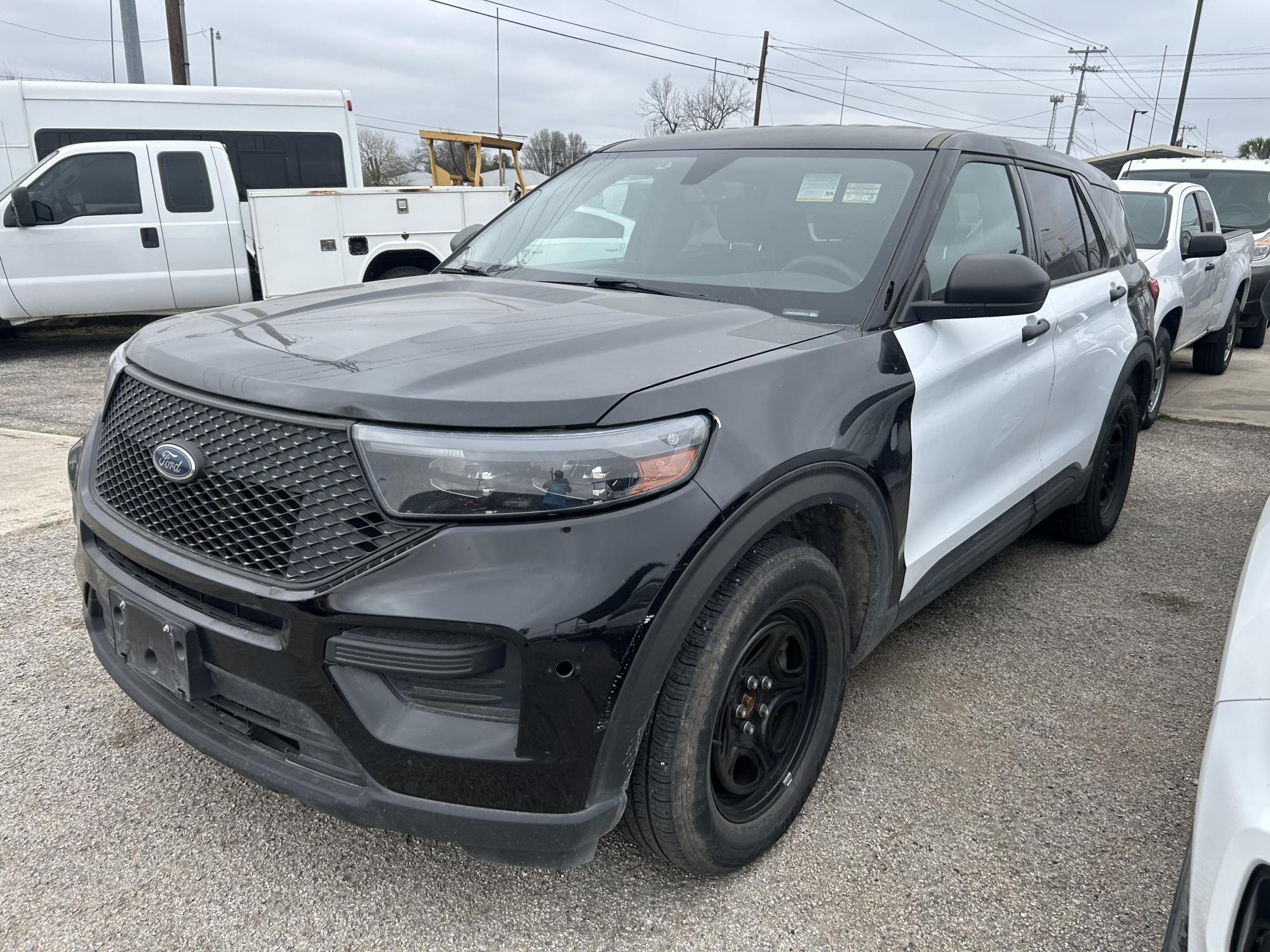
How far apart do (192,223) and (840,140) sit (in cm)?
847

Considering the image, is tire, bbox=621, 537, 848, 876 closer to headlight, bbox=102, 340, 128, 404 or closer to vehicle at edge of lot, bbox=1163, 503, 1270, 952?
vehicle at edge of lot, bbox=1163, 503, 1270, 952

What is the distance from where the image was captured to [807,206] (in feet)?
9.16

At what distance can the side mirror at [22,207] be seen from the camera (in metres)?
8.57

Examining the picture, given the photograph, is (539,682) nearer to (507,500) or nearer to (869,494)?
(507,500)

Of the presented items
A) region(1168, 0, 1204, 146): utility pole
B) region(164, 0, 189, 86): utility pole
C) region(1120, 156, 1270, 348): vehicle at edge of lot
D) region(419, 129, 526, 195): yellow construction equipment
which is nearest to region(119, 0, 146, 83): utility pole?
region(164, 0, 189, 86): utility pole

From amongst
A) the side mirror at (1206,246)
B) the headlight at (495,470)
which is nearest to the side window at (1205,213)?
the side mirror at (1206,246)

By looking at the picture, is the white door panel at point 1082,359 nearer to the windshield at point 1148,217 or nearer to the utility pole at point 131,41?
the windshield at point 1148,217

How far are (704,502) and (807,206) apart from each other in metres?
1.38

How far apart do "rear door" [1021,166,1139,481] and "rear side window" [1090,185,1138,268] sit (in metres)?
0.04

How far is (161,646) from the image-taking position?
1.90m

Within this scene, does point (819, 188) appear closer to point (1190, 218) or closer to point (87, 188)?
point (1190, 218)

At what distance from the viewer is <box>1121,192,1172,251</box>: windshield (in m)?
6.98

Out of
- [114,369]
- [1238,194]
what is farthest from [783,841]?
[1238,194]

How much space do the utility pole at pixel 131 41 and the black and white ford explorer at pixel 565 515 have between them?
20.1 metres
